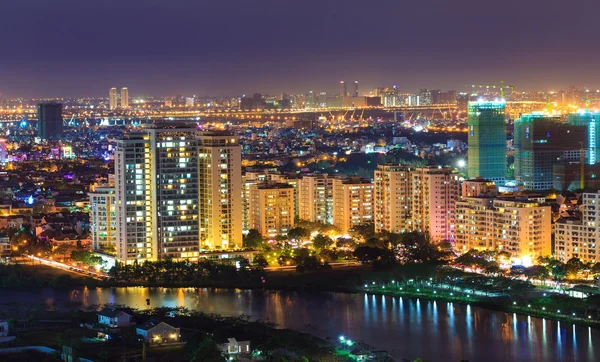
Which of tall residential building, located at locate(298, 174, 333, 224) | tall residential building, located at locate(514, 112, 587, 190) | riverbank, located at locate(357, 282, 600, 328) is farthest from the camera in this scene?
tall residential building, located at locate(514, 112, 587, 190)

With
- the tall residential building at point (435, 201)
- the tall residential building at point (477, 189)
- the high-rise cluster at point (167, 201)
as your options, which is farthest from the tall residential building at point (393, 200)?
the high-rise cluster at point (167, 201)

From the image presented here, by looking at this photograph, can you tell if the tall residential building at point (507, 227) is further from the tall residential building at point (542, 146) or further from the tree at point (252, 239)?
the tall residential building at point (542, 146)

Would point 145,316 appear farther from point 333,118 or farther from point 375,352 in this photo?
point 333,118

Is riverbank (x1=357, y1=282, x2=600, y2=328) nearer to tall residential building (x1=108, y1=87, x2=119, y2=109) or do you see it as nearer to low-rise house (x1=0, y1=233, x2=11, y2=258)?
low-rise house (x1=0, y1=233, x2=11, y2=258)

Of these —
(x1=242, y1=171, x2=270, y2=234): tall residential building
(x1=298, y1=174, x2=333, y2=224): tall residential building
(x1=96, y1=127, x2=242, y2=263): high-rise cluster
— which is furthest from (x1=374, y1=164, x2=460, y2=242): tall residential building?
→ (x1=96, y1=127, x2=242, y2=263): high-rise cluster

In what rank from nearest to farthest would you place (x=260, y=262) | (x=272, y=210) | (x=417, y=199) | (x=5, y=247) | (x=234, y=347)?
(x=234, y=347) → (x=260, y=262) → (x=5, y=247) → (x=417, y=199) → (x=272, y=210)

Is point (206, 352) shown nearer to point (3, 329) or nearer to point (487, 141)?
point (3, 329)

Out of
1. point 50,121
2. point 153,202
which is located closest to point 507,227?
point 153,202
